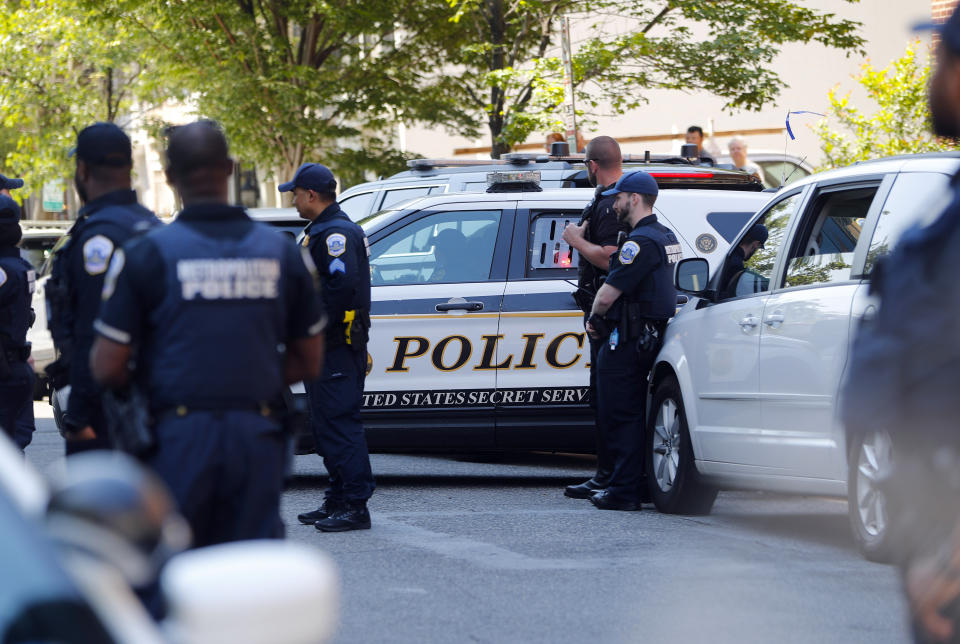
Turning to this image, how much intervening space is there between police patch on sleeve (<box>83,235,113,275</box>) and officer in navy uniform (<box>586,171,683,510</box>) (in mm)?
4124

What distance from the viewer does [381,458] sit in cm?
1179

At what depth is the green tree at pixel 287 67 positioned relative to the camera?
68.7 feet

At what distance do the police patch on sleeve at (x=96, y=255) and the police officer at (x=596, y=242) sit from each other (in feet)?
14.5

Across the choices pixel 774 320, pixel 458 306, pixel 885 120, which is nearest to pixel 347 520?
pixel 458 306

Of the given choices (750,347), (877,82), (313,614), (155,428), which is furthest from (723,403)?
(877,82)

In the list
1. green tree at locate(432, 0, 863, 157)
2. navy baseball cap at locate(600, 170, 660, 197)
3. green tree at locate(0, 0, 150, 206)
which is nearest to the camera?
navy baseball cap at locate(600, 170, 660, 197)

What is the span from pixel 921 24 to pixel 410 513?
5.73 m

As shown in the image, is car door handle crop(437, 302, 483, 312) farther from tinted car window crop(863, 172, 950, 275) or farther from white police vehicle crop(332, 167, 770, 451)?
tinted car window crop(863, 172, 950, 275)

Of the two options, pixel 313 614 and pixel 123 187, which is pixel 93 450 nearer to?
pixel 123 187

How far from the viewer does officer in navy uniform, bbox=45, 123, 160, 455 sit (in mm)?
4812

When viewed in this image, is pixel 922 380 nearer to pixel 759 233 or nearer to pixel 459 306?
pixel 759 233

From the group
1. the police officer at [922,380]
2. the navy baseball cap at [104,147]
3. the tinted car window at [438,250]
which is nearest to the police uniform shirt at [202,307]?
the navy baseball cap at [104,147]

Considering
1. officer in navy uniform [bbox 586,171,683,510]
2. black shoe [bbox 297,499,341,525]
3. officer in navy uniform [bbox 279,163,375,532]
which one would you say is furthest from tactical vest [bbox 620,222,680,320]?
black shoe [bbox 297,499,341,525]

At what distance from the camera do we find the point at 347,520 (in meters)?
7.94
